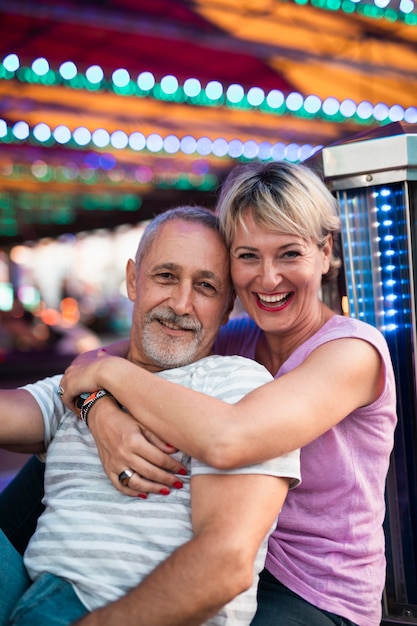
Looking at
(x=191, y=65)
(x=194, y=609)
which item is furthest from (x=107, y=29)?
(x=194, y=609)

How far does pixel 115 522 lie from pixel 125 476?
3.5 inches

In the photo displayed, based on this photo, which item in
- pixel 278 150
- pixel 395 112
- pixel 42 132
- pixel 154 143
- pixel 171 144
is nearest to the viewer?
pixel 42 132

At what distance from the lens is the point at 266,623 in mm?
1413

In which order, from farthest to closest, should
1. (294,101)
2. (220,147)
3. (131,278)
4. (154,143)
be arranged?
(220,147) → (154,143) → (294,101) → (131,278)

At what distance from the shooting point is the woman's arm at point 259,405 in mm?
1234

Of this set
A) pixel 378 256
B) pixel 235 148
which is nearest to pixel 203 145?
pixel 235 148

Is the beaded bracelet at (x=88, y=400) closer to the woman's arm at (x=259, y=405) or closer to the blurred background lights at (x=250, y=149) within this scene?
the woman's arm at (x=259, y=405)

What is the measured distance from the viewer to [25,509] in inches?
70.5

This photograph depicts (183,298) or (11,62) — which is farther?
(11,62)

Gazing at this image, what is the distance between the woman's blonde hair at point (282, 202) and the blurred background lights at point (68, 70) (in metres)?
4.10

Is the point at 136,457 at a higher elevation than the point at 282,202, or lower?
lower

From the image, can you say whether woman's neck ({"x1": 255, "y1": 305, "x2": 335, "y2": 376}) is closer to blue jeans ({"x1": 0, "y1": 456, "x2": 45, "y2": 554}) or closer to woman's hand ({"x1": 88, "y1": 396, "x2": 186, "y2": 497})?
woman's hand ({"x1": 88, "y1": 396, "x2": 186, "y2": 497})

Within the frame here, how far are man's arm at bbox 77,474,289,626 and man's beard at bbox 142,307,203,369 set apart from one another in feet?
1.47

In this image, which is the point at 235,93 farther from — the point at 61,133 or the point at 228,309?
the point at 228,309
